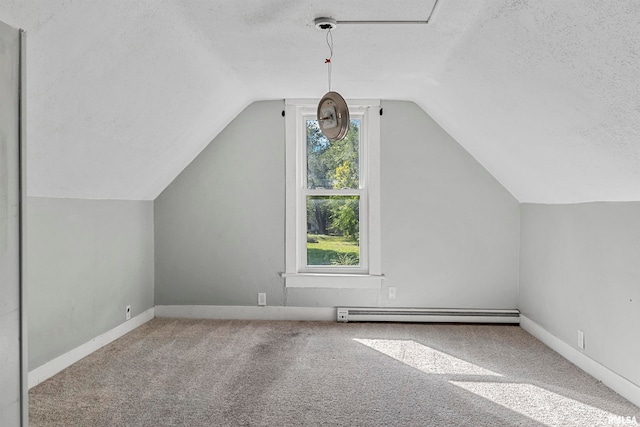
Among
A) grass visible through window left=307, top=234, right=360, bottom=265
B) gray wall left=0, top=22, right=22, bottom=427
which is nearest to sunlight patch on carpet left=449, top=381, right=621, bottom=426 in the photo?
grass visible through window left=307, top=234, right=360, bottom=265

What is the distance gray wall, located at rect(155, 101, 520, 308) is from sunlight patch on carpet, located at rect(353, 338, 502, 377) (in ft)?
2.93

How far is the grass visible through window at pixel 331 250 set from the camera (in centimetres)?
547

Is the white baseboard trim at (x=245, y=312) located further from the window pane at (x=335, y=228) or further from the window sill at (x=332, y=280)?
the window pane at (x=335, y=228)

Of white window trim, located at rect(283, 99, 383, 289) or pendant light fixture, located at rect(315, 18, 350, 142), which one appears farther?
white window trim, located at rect(283, 99, 383, 289)

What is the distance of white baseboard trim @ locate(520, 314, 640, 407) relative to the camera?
10.5 ft

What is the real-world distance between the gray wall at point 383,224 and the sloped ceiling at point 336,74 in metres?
0.59

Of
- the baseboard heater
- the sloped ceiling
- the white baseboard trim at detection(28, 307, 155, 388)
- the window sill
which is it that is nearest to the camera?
the sloped ceiling

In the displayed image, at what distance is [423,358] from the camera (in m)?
4.07

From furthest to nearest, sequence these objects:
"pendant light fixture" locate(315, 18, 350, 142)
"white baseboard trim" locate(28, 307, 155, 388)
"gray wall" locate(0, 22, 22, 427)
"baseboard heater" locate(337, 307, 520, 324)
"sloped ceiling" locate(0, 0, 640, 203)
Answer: "baseboard heater" locate(337, 307, 520, 324)
"pendant light fixture" locate(315, 18, 350, 142)
"white baseboard trim" locate(28, 307, 155, 388)
"sloped ceiling" locate(0, 0, 640, 203)
"gray wall" locate(0, 22, 22, 427)

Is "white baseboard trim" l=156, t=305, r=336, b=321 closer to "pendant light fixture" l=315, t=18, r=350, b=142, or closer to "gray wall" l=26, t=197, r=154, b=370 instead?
"gray wall" l=26, t=197, r=154, b=370

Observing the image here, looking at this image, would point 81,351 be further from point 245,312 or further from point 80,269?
point 245,312

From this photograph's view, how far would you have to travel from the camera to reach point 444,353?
420 cm

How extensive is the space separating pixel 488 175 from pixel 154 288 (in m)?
3.67

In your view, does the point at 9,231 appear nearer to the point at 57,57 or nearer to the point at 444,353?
the point at 57,57
